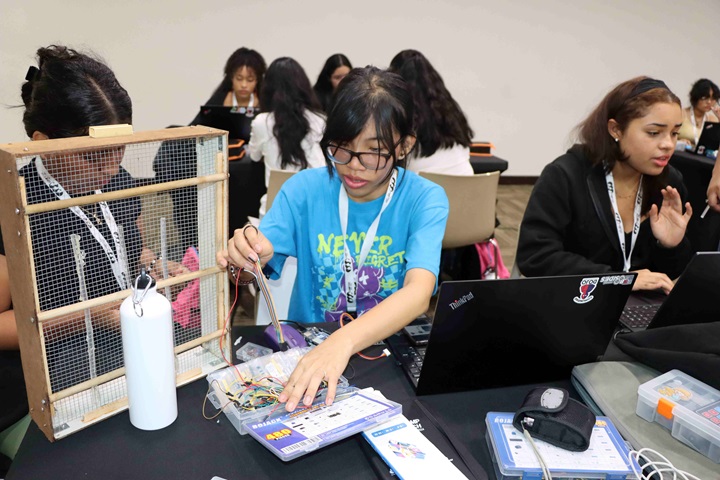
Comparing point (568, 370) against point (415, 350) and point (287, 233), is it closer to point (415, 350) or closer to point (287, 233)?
point (415, 350)

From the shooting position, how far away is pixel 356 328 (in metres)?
1.06

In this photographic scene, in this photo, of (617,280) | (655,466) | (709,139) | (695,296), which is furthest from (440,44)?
(655,466)

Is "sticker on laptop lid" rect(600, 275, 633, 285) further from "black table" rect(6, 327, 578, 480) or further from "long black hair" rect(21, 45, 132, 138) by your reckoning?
"long black hair" rect(21, 45, 132, 138)

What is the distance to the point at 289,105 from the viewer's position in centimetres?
288

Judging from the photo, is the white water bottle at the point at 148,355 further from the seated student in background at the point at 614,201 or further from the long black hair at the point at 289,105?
the long black hair at the point at 289,105

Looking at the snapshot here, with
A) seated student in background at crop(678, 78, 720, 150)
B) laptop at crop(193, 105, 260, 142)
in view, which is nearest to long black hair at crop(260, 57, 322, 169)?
laptop at crop(193, 105, 260, 142)

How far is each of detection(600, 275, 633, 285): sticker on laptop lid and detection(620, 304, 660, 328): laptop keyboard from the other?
0.33 m

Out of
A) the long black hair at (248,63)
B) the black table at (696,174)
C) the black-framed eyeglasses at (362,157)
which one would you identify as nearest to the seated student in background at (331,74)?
the long black hair at (248,63)

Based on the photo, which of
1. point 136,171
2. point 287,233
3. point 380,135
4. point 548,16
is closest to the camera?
point 136,171

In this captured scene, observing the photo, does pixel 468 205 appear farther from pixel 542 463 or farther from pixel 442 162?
pixel 542 463

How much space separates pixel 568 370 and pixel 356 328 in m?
0.44

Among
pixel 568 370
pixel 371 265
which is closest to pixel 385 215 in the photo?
pixel 371 265

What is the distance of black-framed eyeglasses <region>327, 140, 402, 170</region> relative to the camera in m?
1.27

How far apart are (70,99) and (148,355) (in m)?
0.62
